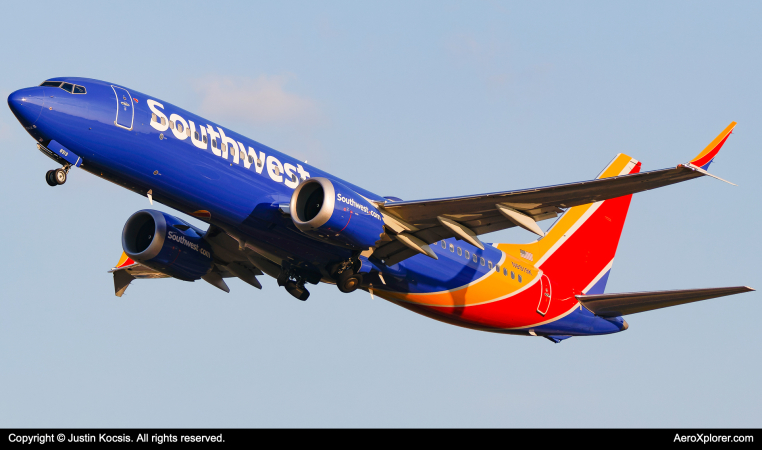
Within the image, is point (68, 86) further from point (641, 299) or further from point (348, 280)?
point (641, 299)

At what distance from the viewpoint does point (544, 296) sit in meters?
34.3

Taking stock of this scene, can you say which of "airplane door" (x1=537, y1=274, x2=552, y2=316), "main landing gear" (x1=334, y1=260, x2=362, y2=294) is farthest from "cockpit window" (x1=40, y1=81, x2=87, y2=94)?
"airplane door" (x1=537, y1=274, x2=552, y2=316)

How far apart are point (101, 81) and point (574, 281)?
20603 mm

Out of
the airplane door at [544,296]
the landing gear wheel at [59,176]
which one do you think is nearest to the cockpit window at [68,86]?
the landing gear wheel at [59,176]

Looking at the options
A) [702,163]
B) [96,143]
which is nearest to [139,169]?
[96,143]

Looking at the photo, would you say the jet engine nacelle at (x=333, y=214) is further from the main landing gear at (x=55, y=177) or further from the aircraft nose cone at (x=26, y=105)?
the aircraft nose cone at (x=26, y=105)

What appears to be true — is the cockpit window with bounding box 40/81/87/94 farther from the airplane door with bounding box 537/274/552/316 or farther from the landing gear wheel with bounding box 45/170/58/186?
the airplane door with bounding box 537/274/552/316

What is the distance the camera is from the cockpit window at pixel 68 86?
2371 cm

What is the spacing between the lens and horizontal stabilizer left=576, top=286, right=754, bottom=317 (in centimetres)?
2873

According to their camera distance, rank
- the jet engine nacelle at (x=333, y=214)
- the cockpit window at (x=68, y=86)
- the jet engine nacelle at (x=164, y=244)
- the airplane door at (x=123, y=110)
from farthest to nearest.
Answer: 1. the jet engine nacelle at (x=164, y=244)
2. the jet engine nacelle at (x=333, y=214)
3. the airplane door at (x=123, y=110)
4. the cockpit window at (x=68, y=86)

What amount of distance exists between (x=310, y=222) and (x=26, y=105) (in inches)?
323

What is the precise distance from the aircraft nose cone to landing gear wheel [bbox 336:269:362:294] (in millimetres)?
10498

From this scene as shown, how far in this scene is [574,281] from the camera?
36.0 metres

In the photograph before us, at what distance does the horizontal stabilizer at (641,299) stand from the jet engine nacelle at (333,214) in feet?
36.9
